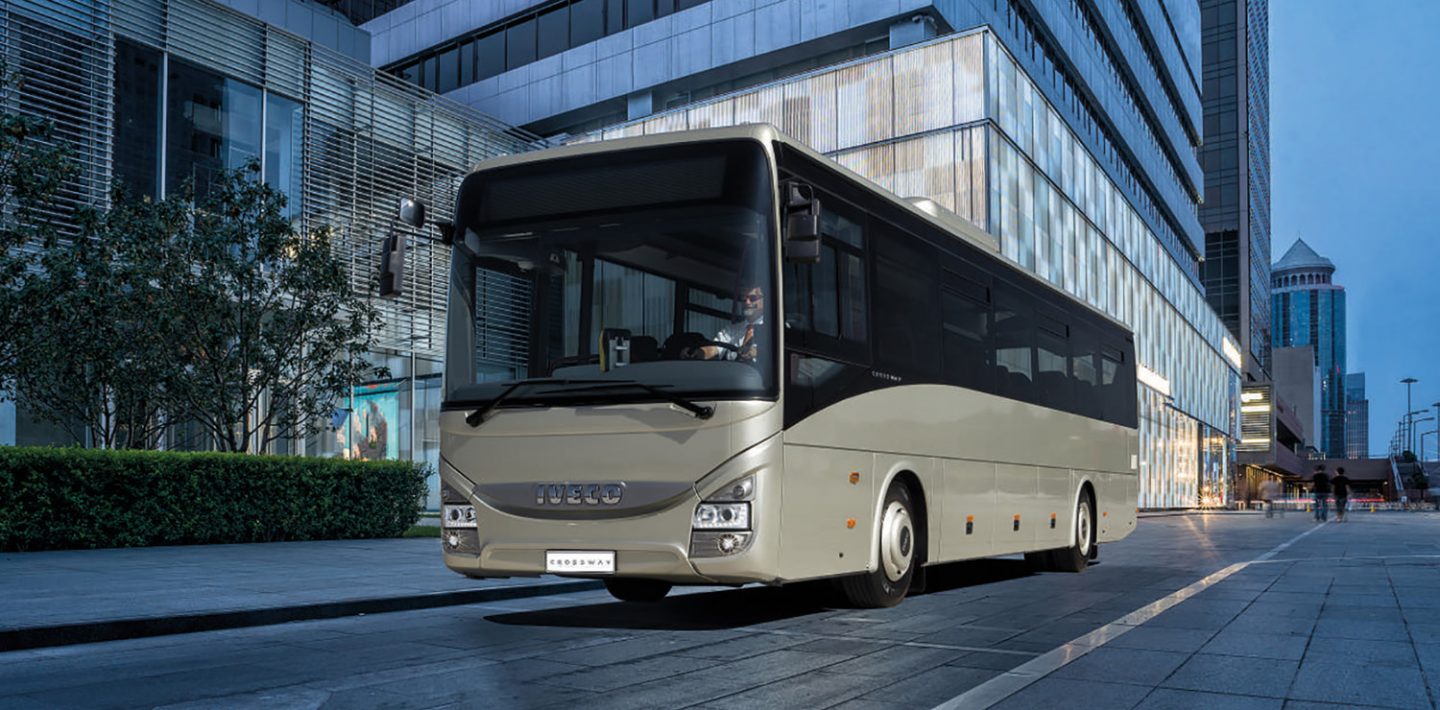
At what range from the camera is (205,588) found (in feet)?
36.5

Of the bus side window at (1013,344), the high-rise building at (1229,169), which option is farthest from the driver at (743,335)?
the high-rise building at (1229,169)

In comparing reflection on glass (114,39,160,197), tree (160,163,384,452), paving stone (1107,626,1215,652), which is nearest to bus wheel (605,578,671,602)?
paving stone (1107,626,1215,652)

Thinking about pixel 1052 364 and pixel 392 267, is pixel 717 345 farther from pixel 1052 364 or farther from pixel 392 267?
pixel 1052 364

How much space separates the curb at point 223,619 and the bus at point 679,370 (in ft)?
5.75

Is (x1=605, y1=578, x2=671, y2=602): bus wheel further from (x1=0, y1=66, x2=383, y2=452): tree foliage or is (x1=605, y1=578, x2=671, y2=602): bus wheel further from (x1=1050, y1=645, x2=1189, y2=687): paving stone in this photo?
(x1=0, y1=66, x2=383, y2=452): tree foliage

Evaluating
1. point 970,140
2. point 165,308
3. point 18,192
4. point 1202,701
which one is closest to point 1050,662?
point 1202,701

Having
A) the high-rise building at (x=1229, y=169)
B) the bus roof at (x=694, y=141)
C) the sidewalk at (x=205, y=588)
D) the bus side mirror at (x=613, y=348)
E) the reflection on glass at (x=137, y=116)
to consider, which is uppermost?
the high-rise building at (x=1229, y=169)

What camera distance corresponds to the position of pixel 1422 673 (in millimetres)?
7090

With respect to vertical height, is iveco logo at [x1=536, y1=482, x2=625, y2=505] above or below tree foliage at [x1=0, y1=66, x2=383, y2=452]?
below

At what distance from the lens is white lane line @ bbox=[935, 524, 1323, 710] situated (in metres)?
6.14

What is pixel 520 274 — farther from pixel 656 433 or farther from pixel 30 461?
pixel 30 461

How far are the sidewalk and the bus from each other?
202 centimetres

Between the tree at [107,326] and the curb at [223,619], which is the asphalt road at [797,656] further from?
the tree at [107,326]

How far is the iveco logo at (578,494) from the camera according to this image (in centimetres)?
834
